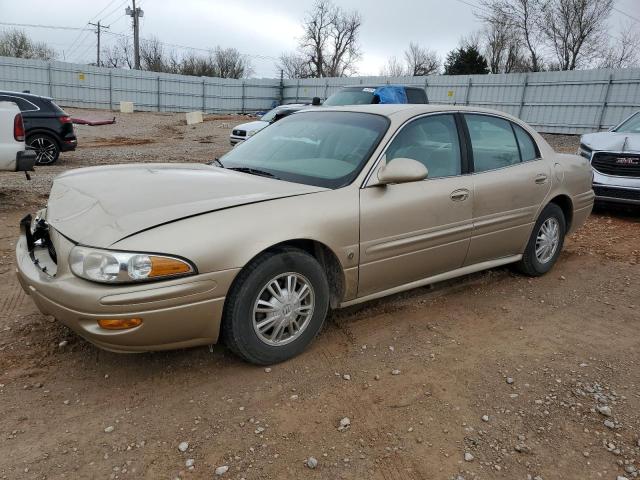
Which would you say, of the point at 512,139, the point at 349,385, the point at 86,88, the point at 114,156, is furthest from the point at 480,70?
the point at 349,385

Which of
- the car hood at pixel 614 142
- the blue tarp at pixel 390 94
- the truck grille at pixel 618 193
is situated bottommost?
the truck grille at pixel 618 193

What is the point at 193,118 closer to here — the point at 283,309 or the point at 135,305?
the point at 283,309

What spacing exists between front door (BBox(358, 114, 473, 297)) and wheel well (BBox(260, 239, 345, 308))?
0.51ft

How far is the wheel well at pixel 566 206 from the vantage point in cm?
482

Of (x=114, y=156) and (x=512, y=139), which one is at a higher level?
(x=512, y=139)

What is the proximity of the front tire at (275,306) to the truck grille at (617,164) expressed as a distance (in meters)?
6.30

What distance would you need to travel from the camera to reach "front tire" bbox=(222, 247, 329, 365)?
2.78 m

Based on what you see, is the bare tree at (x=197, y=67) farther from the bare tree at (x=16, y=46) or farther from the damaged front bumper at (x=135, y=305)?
the damaged front bumper at (x=135, y=305)

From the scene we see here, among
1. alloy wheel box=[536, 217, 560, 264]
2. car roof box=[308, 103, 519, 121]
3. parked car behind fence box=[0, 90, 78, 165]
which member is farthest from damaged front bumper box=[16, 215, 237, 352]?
parked car behind fence box=[0, 90, 78, 165]

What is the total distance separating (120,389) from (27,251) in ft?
3.58

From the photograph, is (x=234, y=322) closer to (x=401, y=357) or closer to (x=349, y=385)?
(x=349, y=385)

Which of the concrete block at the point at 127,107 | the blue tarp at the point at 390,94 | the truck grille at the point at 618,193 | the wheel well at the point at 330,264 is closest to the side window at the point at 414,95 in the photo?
the blue tarp at the point at 390,94

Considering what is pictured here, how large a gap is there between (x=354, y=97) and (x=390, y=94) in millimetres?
846

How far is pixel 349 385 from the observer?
2910 mm
